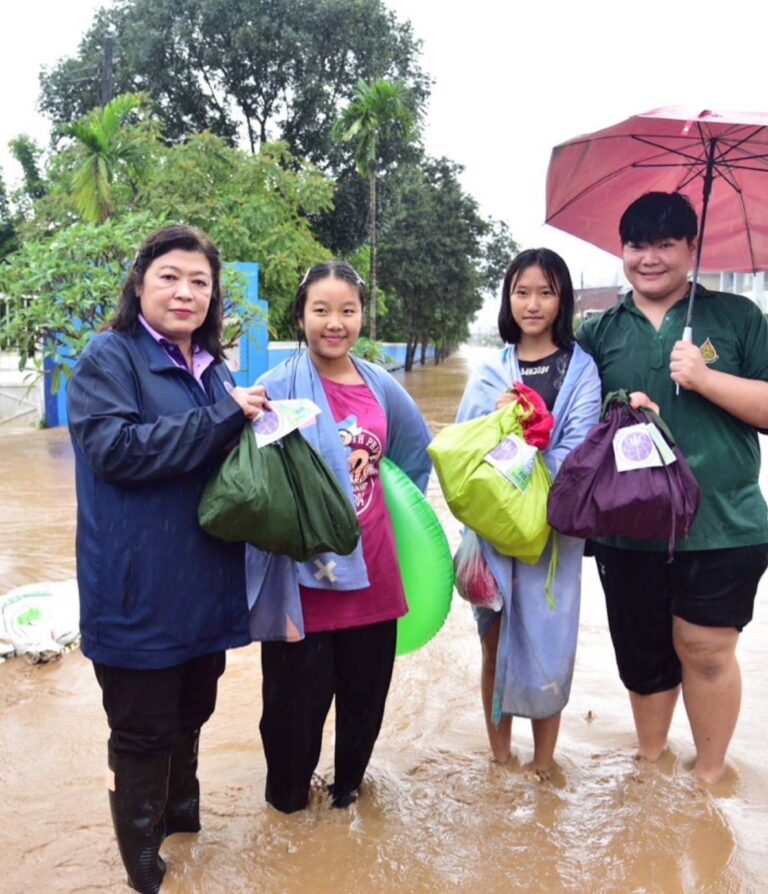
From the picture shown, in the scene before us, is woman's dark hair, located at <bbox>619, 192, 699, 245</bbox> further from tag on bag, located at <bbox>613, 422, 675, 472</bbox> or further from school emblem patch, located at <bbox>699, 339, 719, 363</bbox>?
tag on bag, located at <bbox>613, 422, 675, 472</bbox>

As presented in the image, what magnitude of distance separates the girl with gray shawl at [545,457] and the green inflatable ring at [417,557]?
160 mm

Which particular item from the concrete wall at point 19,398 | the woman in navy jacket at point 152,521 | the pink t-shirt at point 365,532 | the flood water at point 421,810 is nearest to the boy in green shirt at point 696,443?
the flood water at point 421,810

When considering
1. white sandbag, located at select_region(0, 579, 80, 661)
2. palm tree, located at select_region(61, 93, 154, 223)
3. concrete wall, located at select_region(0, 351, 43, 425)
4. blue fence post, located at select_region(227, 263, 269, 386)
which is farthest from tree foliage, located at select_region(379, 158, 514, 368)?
white sandbag, located at select_region(0, 579, 80, 661)

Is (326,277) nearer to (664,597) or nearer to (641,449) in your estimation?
(641,449)

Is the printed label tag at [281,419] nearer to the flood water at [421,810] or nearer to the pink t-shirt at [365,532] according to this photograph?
the pink t-shirt at [365,532]

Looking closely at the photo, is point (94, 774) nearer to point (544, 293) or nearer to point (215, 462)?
point (215, 462)

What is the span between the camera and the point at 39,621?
4.33 m

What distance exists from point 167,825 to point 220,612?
0.84m

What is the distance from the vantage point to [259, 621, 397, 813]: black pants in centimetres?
272

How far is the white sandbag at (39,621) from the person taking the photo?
165 inches

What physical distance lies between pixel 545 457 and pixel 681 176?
3.93 feet

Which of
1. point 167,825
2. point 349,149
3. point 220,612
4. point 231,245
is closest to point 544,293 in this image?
point 220,612

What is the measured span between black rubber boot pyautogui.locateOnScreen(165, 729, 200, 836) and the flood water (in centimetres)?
4

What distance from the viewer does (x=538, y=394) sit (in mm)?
2908
